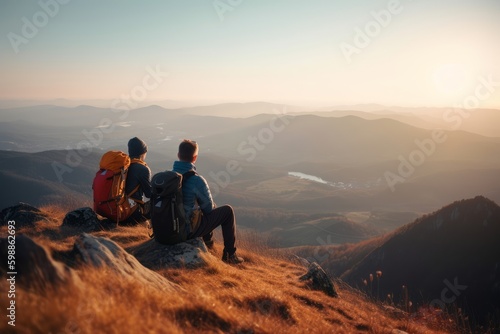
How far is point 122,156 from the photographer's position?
9.69 m

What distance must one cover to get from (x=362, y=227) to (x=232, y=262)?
6710 inches

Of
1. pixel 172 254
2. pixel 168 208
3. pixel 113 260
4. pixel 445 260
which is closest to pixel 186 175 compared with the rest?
pixel 168 208

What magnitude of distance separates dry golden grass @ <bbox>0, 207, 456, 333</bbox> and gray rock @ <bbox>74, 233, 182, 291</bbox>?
26 cm

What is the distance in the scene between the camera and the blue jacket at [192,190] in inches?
309

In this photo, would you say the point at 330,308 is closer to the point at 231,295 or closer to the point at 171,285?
the point at 231,295

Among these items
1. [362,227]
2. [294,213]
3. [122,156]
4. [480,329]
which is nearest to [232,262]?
[122,156]

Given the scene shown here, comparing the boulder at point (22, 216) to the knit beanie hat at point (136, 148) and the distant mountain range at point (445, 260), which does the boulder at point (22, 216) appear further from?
the distant mountain range at point (445, 260)

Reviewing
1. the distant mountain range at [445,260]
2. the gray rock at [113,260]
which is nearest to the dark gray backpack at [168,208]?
the gray rock at [113,260]

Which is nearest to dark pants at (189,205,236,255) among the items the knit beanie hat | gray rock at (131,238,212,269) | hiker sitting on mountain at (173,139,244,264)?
hiker sitting on mountain at (173,139,244,264)

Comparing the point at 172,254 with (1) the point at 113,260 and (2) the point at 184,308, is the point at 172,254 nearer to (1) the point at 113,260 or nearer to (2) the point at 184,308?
(1) the point at 113,260

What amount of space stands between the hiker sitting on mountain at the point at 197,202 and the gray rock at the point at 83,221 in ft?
13.2

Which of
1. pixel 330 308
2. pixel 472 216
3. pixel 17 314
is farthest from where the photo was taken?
pixel 472 216

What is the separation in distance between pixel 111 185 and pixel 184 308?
264 inches

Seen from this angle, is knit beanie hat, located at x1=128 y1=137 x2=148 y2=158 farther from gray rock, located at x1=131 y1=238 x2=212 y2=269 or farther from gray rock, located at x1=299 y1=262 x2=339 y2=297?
gray rock, located at x1=299 y1=262 x2=339 y2=297
